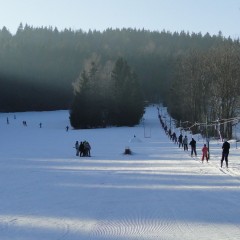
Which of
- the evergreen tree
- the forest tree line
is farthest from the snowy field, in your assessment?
the evergreen tree

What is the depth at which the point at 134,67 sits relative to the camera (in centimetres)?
13900

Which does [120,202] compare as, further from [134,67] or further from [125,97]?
[134,67]

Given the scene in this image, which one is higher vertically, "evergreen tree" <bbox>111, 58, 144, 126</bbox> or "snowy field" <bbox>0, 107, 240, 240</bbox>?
"evergreen tree" <bbox>111, 58, 144, 126</bbox>

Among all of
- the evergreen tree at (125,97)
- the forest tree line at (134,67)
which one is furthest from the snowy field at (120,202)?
the evergreen tree at (125,97)

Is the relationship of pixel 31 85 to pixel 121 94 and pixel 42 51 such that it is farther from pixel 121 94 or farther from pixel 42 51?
pixel 121 94

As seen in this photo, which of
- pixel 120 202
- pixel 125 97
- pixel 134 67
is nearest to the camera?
pixel 120 202

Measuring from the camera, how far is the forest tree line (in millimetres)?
45125

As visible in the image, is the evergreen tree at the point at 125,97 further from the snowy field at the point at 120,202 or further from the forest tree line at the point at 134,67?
the snowy field at the point at 120,202

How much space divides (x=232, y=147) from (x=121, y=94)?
45223 millimetres

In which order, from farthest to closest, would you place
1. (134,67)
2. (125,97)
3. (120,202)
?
(134,67), (125,97), (120,202)

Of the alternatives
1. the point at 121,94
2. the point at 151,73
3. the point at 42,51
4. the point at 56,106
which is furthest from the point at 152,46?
the point at 121,94

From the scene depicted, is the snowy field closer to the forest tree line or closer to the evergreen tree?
the forest tree line

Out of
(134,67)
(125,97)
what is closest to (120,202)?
(125,97)

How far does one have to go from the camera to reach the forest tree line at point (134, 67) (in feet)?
148
